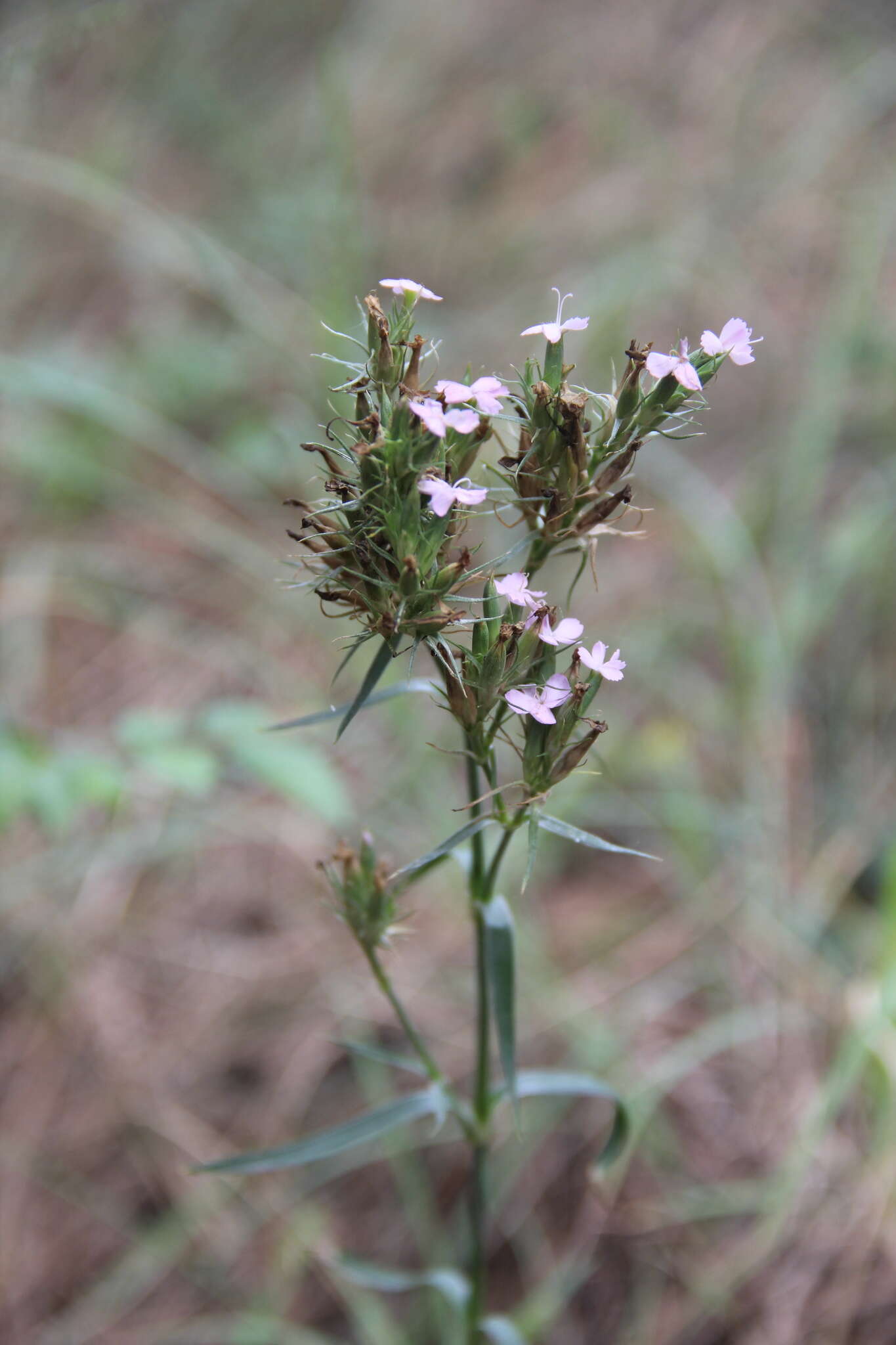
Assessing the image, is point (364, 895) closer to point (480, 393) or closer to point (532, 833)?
point (532, 833)

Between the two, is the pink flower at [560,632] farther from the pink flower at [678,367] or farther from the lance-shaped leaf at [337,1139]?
the lance-shaped leaf at [337,1139]

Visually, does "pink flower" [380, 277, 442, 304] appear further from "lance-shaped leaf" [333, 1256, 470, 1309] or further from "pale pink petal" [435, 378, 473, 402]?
"lance-shaped leaf" [333, 1256, 470, 1309]

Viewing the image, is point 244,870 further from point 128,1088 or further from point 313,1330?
point 313,1330

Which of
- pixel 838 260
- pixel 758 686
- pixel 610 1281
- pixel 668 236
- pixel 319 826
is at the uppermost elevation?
pixel 838 260

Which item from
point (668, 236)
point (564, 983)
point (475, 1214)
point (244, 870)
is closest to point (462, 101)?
point (668, 236)

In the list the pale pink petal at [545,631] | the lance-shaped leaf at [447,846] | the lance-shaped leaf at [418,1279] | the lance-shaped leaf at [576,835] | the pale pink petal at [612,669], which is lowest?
the lance-shaped leaf at [418,1279]

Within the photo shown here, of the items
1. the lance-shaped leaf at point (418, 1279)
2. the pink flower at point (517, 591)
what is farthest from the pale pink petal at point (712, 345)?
the lance-shaped leaf at point (418, 1279)
